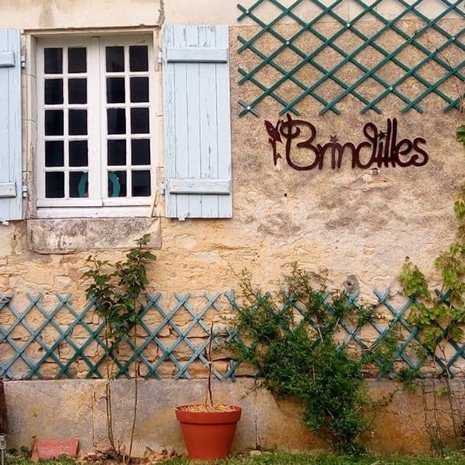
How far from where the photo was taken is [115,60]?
729 cm

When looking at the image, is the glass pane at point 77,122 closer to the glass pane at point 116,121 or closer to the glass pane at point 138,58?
the glass pane at point 116,121

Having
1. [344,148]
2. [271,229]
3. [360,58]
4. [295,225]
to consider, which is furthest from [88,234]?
[360,58]

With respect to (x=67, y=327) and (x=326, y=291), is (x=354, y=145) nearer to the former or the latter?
(x=326, y=291)

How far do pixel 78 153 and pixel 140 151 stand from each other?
47 centimetres

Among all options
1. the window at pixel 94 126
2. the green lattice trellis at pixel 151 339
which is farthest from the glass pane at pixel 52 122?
the green lattice trellis at pixel 151 339

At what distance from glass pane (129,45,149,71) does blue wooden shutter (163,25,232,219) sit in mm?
280

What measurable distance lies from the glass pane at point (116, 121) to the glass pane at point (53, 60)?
0.53 m

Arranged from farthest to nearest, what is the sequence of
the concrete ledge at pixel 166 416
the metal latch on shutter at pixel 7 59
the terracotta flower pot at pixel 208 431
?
the metal latch on shutter at pixel 7 59
the concrete ledge at pixel 166 416
the terracotta flower pot at pixel 208 431

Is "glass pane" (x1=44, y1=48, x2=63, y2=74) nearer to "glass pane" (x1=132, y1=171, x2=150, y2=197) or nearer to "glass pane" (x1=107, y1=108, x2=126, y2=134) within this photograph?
"glass pane" (x1=107, y1=108, x2=126, y2=134)

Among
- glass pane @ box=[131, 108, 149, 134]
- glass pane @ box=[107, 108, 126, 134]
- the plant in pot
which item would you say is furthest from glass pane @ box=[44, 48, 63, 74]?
the plant in pot

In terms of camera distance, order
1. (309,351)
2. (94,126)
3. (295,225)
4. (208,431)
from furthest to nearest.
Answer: (94,126), (295,225), (309,351), (208,431)

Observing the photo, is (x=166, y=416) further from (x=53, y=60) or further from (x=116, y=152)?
(x=53, y=60)

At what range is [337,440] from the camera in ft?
21.9

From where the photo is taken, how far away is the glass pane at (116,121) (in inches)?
285
